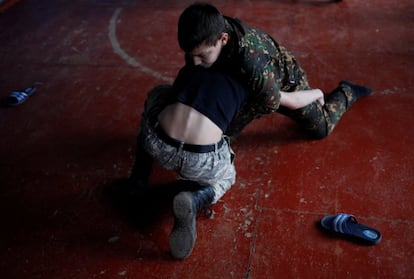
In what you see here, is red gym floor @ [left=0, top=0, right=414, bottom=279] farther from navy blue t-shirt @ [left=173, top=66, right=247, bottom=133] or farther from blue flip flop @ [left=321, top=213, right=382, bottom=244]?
navy blue t-shirt @ [left=173, top=66, right=247, bottom=133]

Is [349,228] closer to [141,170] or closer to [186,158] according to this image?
[186,158]

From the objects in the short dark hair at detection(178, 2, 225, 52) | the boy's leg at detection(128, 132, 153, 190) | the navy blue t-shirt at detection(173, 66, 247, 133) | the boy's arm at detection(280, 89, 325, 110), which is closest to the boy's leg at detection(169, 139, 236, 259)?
the navy blue t-shirt at detection(173, 66, 247, 133)

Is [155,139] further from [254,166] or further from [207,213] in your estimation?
[254,166]

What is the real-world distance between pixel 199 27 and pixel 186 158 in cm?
63

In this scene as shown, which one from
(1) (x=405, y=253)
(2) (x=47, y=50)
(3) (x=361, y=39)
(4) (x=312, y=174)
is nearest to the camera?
(1) (x=405, y=253)

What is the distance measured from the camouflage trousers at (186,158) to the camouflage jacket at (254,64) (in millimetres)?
286

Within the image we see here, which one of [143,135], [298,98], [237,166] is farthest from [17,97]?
[298,98]

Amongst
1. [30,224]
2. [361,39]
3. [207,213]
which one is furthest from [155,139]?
[361,39]

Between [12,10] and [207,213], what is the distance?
3.96 metres

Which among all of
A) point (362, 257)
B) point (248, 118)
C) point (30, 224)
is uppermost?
point (248, 118)

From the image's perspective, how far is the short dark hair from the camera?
174cm

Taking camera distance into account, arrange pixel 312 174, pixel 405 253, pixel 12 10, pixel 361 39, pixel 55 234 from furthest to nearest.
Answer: pixel 12 10, pixel 361 39, pixel 312 174, pixel 55 234, pixel 405 253

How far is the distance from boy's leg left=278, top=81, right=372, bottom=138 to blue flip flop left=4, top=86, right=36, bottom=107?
217 centimetres

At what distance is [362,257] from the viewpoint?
6.63 feet
